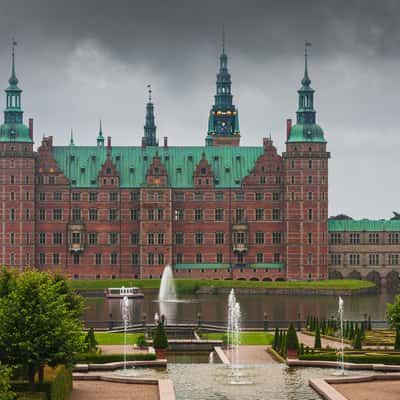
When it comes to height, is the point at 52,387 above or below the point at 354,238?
below

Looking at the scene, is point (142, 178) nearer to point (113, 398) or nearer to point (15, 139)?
point (15, 139)

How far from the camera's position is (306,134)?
13912 centimetres

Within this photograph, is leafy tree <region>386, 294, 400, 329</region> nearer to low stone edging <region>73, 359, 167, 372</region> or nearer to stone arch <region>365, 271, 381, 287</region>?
low stone edging <region>73, 359, 167, 372</region>

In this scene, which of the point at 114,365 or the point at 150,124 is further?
the point at 150,124

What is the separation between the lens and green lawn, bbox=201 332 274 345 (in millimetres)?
72688

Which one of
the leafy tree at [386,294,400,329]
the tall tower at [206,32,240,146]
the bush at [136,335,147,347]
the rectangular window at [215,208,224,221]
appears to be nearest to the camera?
the leafy tree at [386,294,400,329]

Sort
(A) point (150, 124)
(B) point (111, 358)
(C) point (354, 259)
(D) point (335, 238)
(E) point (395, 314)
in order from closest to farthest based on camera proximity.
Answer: (B) point (111, 358) → (E) point (395, 314) → (D) point (335, 238) → (C) point (354, 259) → (A) point (150, 124)

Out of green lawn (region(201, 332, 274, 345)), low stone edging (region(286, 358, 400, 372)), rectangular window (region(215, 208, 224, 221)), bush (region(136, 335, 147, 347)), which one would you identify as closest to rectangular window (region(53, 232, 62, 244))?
rectangular window (region(215, 208, 224, 221))

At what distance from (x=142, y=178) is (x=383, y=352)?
262 ft

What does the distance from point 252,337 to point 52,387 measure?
96.9 ft

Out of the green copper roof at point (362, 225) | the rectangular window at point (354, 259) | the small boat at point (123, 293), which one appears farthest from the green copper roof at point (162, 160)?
the small boat at point (123, 293)

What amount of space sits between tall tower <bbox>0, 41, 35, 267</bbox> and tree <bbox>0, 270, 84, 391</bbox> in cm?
8499

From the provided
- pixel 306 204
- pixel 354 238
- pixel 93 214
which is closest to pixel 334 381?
pixel 306 204

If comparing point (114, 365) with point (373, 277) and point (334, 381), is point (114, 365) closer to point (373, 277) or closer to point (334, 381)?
point (334, 381)
